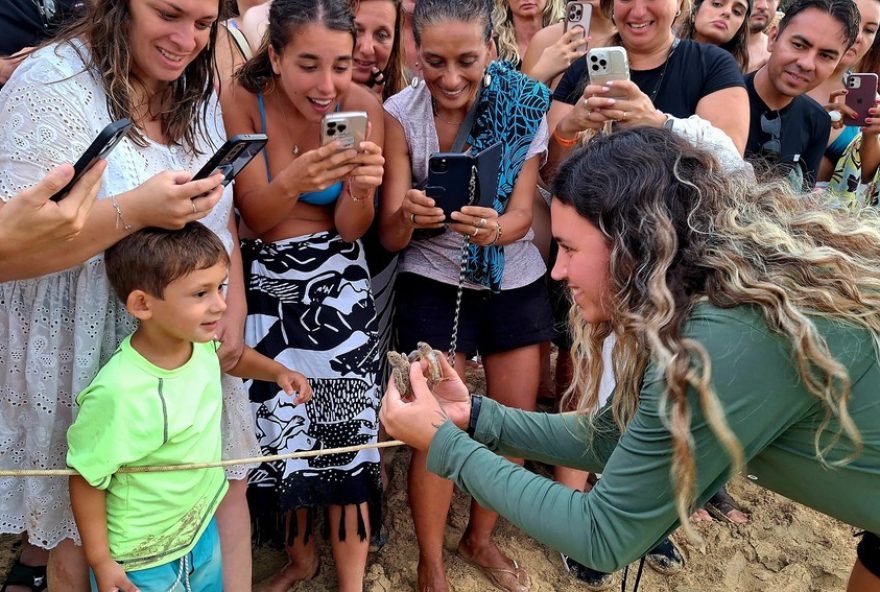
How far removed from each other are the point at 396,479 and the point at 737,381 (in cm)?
215

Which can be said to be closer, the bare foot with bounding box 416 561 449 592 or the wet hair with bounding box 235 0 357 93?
the wet hair with bounding box 235 0 357 93

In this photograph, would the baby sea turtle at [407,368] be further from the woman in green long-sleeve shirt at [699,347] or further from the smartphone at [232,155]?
the smartphone at [232,155]

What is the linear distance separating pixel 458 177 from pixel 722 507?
6.50 ft

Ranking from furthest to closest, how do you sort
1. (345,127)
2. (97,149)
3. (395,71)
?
1. (395,71)
2. (345,127)
3. (97,149)

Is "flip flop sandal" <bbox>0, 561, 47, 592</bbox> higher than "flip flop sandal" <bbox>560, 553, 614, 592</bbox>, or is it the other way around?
"flip flop sandal" <bbox>0, 561, 47, 592</bbox>

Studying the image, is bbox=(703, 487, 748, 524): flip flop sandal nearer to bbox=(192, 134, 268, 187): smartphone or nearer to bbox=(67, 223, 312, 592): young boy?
bbox=(67, 223, 312, 592): young boy

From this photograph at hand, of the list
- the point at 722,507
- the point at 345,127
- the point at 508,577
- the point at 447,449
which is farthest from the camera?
the point at 722,507

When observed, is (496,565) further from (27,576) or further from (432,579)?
(27,576)

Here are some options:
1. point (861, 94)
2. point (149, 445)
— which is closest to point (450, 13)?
point (149, 445)

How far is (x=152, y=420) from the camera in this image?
5.66 ft

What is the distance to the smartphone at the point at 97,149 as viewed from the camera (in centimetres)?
142

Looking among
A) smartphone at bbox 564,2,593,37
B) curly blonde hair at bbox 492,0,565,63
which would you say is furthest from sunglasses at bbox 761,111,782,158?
curly blonde hair at bbox 492,0,565,63

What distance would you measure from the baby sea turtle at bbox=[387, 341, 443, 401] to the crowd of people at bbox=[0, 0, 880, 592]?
0.09 feet

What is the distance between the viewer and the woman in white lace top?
1.63m
